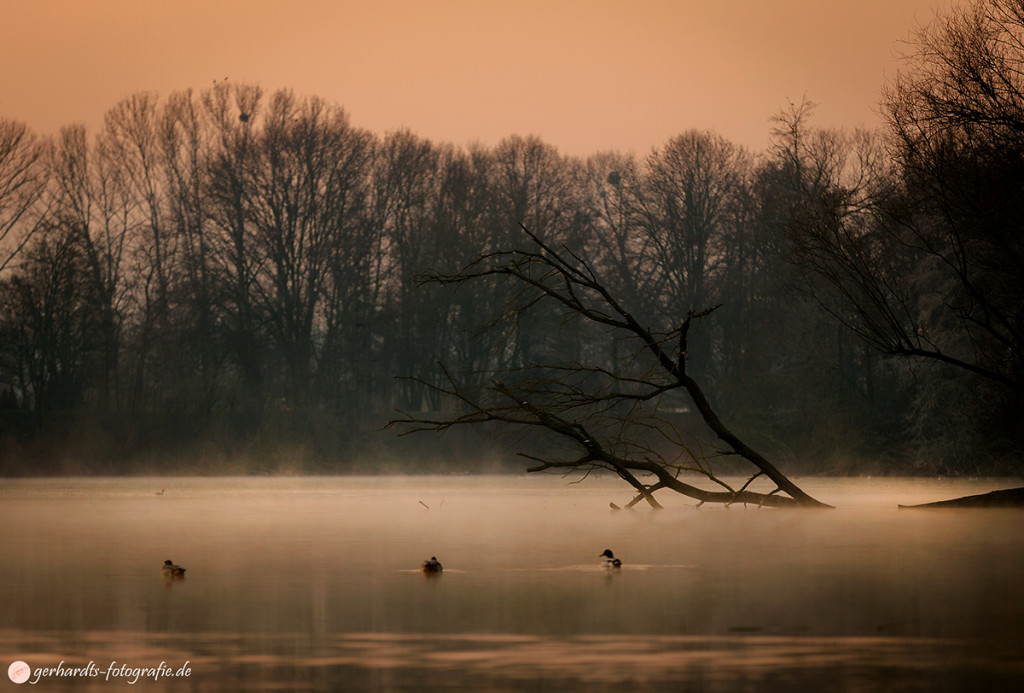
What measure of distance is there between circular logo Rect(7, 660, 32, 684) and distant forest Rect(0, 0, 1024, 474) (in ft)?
114

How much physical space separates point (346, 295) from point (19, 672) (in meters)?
43.3

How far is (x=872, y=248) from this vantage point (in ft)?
125

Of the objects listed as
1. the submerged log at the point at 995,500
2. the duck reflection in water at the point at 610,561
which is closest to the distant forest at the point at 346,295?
the submerged log at the point at 995,500

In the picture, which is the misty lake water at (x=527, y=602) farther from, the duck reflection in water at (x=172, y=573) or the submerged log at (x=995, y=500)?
the submerged log at (x=995, y=500)

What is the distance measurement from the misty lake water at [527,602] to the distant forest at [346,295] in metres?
23.8

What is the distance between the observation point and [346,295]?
5091cm

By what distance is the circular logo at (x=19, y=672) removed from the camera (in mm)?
7758

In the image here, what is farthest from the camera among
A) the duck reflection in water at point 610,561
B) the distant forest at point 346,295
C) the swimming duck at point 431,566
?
the distant forest at point 346,295

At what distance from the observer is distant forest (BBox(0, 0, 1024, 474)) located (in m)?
45.2

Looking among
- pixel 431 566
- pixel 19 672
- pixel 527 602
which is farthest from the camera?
pixel 431 566

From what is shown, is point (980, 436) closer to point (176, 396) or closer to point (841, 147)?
point (841, 147)

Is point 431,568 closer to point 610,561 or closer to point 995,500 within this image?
point 610,561

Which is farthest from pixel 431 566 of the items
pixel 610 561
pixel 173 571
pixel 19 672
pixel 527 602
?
pixel 19 672

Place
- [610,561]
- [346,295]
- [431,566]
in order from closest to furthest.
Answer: [431,566]
[610,561]
[346,295]
